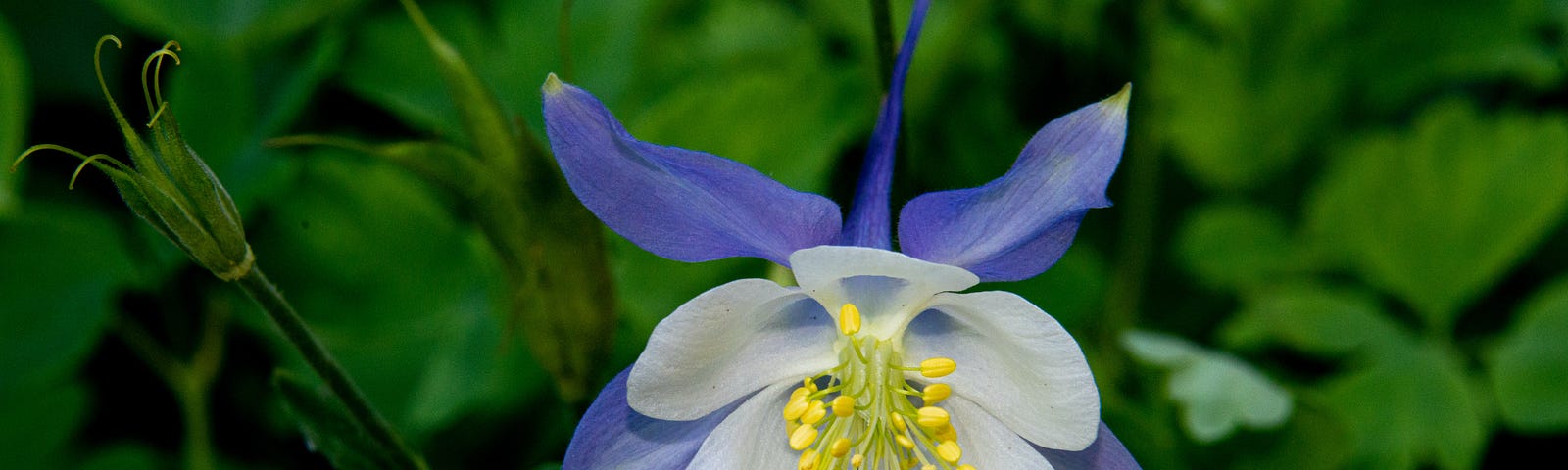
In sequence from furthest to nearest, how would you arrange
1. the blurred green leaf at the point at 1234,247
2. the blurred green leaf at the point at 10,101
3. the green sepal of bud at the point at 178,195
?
the blurred green leaf at the point at 1234,247 < the blurred green leaf at the point at 10,101 < the green sepal of bud at the point at 178,195

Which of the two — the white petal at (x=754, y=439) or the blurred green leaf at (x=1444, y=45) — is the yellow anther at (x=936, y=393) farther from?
the blurred green leaf at (x=1444, y=45)

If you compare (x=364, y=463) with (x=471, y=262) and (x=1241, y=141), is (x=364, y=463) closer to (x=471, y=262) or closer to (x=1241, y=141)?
(x=471, y=262)

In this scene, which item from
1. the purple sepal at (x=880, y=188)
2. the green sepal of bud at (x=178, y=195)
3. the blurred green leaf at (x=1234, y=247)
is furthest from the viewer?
the blurred green leaf at (x=1234, y=247)

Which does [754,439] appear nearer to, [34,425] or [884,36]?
[884,36]

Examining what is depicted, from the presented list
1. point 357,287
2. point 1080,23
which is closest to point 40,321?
point 357,287

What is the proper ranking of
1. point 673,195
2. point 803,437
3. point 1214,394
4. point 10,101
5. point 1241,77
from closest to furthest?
1. point 673,195
2. point 803,437
3. point 1214,394
4. point 10,101
5. point 1241,77

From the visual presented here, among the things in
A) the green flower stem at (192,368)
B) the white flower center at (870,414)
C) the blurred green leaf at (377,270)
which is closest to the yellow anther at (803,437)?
the white flower center at (870,414)

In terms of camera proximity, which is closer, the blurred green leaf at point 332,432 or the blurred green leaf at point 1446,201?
the blurred green leaf at point 332,432

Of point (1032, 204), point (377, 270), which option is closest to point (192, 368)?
point (377, 270)
